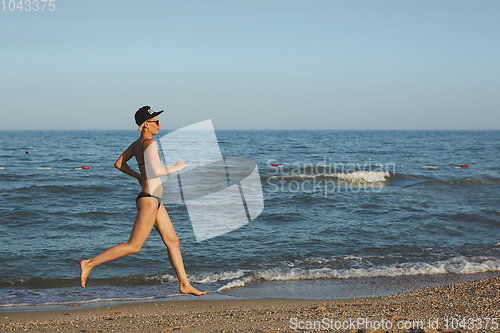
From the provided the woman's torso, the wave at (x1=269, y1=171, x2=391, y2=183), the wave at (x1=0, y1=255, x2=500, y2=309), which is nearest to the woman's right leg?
the woman's torso

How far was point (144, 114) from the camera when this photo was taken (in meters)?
4.43

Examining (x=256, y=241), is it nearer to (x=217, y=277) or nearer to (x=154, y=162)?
(x=217, y=277)

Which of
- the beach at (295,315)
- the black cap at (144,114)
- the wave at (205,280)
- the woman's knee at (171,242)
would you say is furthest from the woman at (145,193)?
the wave at (205,280)

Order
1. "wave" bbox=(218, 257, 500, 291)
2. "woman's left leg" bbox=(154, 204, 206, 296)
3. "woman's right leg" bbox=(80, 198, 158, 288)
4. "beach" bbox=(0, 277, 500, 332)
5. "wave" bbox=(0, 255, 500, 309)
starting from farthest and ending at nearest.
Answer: "wave" bbox=(218, 257, 500, 291) < "wave" bbox=(0, 255, 500, 309) < "beach" bbox=(0, 277, 500, 332) < "woman's left leg" bbox=(154, 204, 206, 296) < "woman's right leg" bbox=(80, 198, 158, 288)

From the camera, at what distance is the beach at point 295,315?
495 centimetres

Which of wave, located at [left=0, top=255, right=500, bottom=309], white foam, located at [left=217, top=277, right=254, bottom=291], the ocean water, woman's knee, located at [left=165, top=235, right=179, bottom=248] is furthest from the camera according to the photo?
the ocean water

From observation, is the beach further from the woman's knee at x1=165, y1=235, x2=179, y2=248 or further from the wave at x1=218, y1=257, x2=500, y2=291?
the wave at x1=218, y1=257, x2=500, y2=291

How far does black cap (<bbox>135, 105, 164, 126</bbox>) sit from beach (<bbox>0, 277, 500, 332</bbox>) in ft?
8.72

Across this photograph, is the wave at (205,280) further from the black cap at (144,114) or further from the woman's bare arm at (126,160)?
the black cap at (144,114)

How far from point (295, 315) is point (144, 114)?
347cm

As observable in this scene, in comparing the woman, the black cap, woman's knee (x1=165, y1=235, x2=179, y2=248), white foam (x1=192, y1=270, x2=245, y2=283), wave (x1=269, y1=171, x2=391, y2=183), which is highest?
the black cap

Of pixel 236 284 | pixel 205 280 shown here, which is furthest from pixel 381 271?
pixel 205 280

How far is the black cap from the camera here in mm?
4426

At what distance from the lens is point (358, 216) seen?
13836mm
